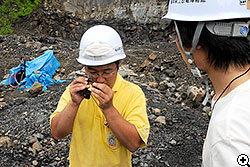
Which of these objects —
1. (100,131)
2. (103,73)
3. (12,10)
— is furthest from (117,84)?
(12,10)

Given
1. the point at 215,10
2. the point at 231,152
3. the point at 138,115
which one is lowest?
the point at 138,115

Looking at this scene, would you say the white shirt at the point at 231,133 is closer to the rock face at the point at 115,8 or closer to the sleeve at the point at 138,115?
the sleeve at the point at 138,115

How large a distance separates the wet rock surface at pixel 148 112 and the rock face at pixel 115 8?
3.34 m

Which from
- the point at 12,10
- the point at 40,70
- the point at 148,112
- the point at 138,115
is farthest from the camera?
the point at 12,10

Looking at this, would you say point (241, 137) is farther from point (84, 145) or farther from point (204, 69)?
point (84, 145)

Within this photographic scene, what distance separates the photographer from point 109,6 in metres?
14.6

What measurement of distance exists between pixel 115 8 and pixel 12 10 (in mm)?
6143

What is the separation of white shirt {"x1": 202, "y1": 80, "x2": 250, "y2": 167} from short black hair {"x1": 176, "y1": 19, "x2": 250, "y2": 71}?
24cm

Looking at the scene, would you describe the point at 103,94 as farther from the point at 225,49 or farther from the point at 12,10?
the point at 12,10

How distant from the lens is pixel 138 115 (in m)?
1.86

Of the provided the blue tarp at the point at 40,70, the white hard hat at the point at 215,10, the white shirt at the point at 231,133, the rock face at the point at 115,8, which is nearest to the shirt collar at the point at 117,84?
the white hard hat at the point at 215,10

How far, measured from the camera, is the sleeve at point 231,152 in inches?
37.9

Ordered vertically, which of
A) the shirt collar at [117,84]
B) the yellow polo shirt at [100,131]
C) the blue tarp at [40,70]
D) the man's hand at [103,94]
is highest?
the man's hand at [103,94]

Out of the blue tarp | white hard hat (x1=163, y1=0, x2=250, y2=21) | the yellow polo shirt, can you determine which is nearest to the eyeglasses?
the yellow polo shirt
